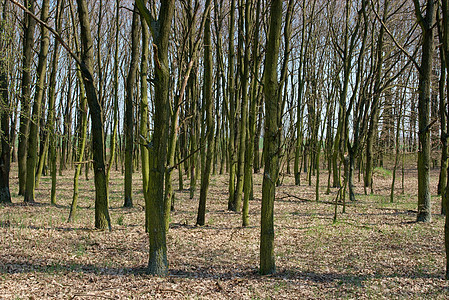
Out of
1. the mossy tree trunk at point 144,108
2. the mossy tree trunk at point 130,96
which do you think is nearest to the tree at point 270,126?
the mossy tree trunk at point 144,108

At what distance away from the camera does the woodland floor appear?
4055 mm

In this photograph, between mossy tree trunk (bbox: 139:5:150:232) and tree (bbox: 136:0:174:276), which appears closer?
tree (bbox: 136:0:174:276)

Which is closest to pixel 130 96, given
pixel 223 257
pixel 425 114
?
pixel 223 257

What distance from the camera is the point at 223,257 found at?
5500mm

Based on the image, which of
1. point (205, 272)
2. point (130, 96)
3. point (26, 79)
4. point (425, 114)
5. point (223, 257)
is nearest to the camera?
point (205, 272)

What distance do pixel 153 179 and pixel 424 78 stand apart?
6.45 meters

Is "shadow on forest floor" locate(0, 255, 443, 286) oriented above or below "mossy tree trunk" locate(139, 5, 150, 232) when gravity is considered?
below

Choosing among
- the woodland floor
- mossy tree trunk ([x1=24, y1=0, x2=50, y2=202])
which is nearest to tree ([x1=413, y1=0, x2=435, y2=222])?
the woodland floor

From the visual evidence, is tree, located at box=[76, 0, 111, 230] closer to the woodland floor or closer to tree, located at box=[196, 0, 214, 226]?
the woodland floor

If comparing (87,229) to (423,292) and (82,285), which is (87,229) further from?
(423,292)

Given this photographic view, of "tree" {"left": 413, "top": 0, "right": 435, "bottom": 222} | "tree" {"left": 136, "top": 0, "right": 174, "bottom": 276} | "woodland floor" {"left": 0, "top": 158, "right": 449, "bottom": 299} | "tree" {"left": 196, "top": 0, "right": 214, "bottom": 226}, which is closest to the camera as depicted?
"woodland floor" {"left": 0, "top": 158, "right": 449, "bottom": 299}

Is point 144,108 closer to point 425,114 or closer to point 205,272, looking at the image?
point 205,272

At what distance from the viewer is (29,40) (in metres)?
9.88

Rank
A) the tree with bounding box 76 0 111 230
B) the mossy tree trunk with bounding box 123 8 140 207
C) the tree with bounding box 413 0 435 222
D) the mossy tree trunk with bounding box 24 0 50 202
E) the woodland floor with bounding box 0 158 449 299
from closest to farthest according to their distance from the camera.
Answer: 1. the woodland floor with bounding box 0 158 449 299
2. the tree with bounding box 76 0 111 230
3. the tree with bounding box 413 0 435 222
4. the mossy tree trunk with bounding box 123 8 140 207
5. the mossy tree trunk with bounding box 24 0 50 202
